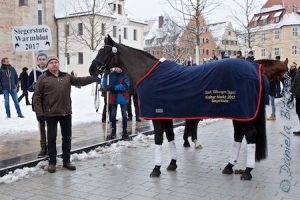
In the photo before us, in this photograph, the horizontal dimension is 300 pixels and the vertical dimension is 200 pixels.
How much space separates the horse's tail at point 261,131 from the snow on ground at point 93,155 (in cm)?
260

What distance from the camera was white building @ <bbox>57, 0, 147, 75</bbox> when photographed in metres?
44.7

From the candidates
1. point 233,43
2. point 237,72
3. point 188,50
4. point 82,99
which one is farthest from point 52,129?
point 233,43

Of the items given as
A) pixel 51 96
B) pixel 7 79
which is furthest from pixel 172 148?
pixel 7 79

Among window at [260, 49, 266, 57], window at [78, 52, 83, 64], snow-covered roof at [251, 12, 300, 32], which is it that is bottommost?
window at [78, 52, 83, 64]

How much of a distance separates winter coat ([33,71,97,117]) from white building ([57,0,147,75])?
36.2m

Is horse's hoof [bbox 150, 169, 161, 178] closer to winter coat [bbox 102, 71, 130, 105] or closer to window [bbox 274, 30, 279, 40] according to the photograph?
winter coat [bbox 102, 71, 130, 105]

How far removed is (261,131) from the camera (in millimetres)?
6203

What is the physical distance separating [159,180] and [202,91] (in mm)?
1521

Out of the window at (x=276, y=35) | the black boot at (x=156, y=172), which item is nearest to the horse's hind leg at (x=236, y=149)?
the black boot at (x=156, y=172)

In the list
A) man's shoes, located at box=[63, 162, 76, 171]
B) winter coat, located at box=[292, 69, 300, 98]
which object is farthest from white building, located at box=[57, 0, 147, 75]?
man's shoes, located at box=[63, 162, 76, 171]

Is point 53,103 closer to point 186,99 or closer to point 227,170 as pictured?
point 186,99

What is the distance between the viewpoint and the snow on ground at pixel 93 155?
6.17 m

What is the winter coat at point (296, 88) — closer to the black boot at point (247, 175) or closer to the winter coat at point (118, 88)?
the winter coat at point (118, 88)

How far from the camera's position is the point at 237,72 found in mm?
5805
